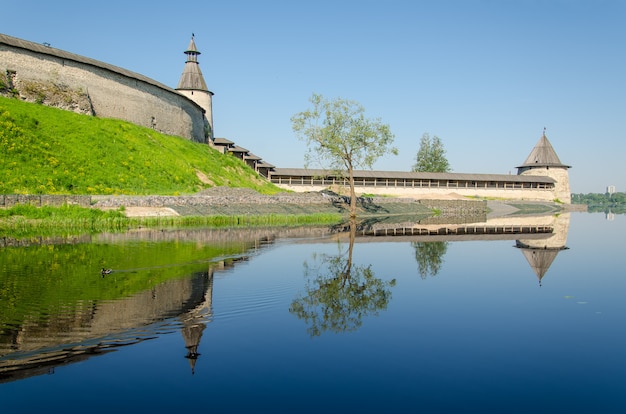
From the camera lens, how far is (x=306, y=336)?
731 cm

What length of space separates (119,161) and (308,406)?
106 feet

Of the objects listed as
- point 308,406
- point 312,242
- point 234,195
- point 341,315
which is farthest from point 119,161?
point 308,406

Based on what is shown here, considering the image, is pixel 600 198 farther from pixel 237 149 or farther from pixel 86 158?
pixel 86 158

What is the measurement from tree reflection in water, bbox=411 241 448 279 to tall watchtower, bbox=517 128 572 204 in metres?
57.3

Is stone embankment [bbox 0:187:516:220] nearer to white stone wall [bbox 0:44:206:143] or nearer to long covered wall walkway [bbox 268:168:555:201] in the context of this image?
long covered wall walkway [bbox 268:168:555:201]

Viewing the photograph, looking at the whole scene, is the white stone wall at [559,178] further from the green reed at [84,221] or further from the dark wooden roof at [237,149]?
the green reed at [84,221]

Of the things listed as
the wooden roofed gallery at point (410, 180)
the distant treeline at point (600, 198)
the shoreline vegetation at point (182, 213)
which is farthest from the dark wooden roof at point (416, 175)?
the distant treeline at point (600, 198)

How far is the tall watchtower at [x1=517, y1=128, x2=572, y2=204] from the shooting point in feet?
233

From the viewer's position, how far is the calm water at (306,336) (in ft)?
17.4

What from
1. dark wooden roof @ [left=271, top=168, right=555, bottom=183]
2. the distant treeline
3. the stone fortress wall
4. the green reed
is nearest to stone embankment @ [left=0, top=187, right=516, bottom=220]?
the green reed

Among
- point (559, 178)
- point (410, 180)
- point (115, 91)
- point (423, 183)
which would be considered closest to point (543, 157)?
point (559, 178)

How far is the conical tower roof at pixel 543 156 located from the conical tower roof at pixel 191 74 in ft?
151

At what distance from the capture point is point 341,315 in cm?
843

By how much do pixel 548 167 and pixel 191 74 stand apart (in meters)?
48.3
